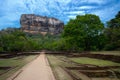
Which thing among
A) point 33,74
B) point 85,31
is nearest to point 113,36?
point 85,31

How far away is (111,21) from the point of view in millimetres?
62406

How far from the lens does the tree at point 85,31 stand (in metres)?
55.0

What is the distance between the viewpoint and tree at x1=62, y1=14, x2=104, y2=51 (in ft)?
181

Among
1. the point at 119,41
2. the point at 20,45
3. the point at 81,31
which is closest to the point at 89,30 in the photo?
the point at 81,31

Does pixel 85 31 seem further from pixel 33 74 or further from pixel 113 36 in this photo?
pixel 33 74

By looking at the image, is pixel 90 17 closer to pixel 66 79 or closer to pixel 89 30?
pixel 89 30

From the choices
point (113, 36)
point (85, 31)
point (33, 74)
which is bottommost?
point (33, 74)

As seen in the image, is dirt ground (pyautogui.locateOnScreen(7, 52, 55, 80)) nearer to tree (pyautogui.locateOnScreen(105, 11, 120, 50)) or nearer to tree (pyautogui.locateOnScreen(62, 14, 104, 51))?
tree (pyautogui.locateOnScreen(105, 11, 120, 50))

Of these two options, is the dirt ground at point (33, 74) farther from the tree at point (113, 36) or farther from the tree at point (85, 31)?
the tree at point (85, 31)

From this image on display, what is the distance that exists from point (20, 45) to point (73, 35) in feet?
108

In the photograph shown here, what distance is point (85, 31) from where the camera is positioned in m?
55.6

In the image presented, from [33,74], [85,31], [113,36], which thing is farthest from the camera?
[85,31]

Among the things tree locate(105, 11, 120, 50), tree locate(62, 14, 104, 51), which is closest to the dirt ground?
tree locate(105, 11, 120, 50)

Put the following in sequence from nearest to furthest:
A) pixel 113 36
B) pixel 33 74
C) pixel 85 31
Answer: pixel 33 74, pixel 113 36, pixel 85 31
